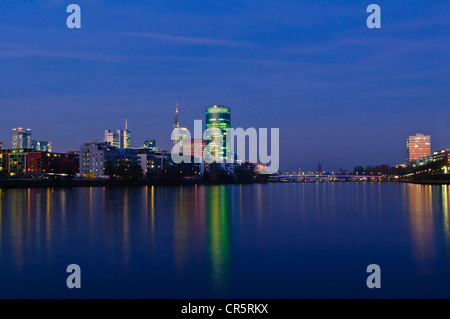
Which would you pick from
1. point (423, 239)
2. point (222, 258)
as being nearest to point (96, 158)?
point (423, 239)

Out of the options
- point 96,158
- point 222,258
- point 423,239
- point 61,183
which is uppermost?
point 96,158

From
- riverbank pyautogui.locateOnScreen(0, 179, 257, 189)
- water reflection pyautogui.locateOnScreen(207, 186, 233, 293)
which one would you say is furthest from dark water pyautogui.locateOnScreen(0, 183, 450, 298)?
riverbank pyautogui.locateOnScreen(0, 179, 257, 189)

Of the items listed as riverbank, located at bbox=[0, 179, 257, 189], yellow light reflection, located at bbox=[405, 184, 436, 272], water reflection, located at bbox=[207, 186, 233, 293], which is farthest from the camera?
riverbank, located at bbox=[0, 179, 257, 189]

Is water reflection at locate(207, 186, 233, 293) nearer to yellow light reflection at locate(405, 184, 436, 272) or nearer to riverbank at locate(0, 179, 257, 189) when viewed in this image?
yellow light reflection at locate(405, 184, 436, 272)

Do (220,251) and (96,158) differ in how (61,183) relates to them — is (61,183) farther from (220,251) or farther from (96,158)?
(220,251)

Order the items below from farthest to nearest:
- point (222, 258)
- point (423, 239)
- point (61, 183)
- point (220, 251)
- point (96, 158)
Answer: point (96, 158) < point (61, 183) < point (423, 239) < point (220, 251) < point (222, 258)

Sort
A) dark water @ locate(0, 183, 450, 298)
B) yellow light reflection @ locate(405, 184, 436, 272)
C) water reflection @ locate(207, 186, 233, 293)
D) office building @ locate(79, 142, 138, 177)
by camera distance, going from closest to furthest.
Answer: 1. dark water @ locate(0, 183, 450, 298)
2. water reflection @ locate(207, 186, 233, 293)
3. yellow light reflection @ locate(405, 184, 436, 272)
4. office building @ locate(79, 142, 138, 177)

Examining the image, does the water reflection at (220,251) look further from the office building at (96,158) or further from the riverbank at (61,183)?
the office building at (96,158)

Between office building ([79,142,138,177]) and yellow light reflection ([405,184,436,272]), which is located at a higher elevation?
office building ([79,142,138,177])

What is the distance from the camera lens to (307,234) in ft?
75.9

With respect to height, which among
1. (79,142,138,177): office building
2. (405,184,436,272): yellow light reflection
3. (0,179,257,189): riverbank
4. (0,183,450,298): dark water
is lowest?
(405,184,436,272): yellow light reflection

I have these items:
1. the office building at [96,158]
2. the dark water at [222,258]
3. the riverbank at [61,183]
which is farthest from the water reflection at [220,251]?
the office building at [96,158]
